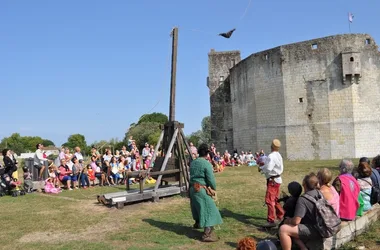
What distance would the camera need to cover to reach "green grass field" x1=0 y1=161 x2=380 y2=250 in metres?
6.14

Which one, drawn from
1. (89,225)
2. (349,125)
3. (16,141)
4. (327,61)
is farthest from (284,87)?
(16,141)

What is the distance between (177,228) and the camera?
707cm

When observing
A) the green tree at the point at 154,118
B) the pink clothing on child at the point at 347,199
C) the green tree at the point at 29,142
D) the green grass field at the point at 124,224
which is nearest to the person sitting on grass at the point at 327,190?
the pink clothing on child at the point at 347,199

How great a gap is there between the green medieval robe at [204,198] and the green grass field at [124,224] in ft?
1.19

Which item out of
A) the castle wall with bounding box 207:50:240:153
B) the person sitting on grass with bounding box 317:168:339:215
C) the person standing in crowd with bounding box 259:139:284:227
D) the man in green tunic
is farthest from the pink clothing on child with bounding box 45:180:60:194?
the castle wall with bounding box 207:50:240:153

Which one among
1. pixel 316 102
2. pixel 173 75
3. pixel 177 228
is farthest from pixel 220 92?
pixel 177 228

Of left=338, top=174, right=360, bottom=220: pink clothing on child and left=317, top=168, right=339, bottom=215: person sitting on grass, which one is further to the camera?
left=338, top=174, right=360, bottom=220: pink clothing on child

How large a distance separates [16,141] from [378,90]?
8321 centimetres

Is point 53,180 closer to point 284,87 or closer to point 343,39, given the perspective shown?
point 284,87

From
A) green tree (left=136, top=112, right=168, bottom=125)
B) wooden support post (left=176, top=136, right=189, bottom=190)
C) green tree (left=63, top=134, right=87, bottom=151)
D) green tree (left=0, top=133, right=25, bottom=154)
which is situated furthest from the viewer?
green tree (left=63, top=134, right=87, bottom=151)

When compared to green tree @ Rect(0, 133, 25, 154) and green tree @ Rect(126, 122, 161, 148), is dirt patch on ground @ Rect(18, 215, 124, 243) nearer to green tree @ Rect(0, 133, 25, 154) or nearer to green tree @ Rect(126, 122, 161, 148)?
green tree @ Rect(126, 122, 161, 148)

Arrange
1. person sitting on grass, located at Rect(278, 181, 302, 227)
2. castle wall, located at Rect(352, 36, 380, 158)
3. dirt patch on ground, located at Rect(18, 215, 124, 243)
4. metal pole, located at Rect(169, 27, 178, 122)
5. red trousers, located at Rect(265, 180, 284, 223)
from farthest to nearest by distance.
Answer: castle wall, located at Rect(352, 36, 380, 158), metal pole, located at Rect(169, 27, 178, 122), red trousers, located at Rect(265, 180, 284, 223), dirt patch on ground, located at Rect(18, 215, 124, 243), person sitting on grass, located at Rect(278, 181, 302, 227)

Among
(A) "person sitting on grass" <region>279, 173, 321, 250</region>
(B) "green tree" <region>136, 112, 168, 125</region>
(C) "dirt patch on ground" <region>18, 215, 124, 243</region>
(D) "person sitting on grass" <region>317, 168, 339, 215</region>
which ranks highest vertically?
(B) "green tree" <region>136, 112, 168, 125</region>

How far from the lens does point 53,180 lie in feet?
43.1
